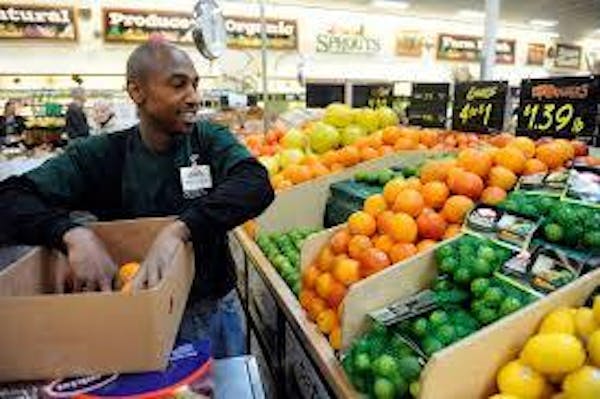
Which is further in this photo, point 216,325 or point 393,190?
point 393,190

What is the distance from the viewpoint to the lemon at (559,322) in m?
1.21

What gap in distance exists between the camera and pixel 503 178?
6.29ft

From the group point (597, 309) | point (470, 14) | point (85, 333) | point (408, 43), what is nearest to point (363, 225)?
point (597, 309)

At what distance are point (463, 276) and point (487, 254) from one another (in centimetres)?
9

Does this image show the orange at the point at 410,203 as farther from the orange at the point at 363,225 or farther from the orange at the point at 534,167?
the orange at the point at 534,167

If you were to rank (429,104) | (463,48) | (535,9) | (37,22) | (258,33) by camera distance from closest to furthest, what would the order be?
(429,104) < (37,22) < (258,33) < (535,9) < (463,48)

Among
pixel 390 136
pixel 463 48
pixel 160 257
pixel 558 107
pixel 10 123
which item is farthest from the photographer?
pixel 463 48

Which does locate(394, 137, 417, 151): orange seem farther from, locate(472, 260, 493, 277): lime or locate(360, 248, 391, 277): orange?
locate(472, 260, 493, 277): lime

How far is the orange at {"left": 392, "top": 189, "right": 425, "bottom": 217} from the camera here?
1.90 meters

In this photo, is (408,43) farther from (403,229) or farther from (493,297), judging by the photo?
A: (493,297)

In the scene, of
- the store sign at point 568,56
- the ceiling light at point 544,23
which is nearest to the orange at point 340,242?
the ceiling light at point 544,23

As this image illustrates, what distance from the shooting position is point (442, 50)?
53.3 feet

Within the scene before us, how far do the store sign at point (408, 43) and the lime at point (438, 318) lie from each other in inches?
594

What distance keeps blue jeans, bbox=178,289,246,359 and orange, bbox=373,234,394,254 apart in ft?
1.80
